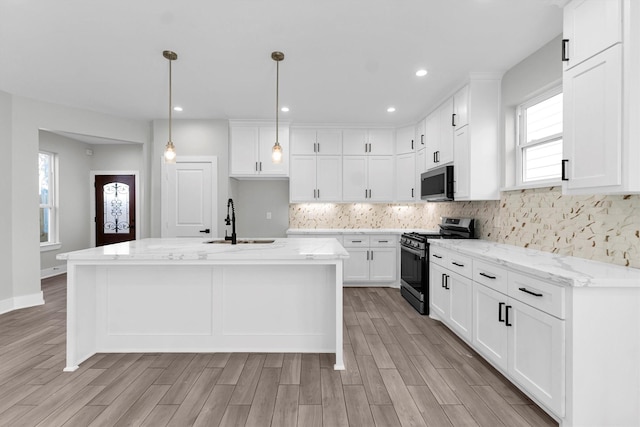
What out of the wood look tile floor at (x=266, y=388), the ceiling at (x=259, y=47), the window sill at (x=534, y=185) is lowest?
the wood look tile floor at (x=266, y=388)

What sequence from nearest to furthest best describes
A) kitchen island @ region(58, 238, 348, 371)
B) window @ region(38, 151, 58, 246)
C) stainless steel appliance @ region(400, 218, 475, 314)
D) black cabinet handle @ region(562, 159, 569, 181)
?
black cabinet handle @ region(562, 159, 569, 181) < kitchen island @ region(58, 238, 348, 371) < stainless steel appliance @ region(400, 218, 475, 314) < window @ region(38, 151, 58, 246)

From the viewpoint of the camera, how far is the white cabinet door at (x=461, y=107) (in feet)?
11.4

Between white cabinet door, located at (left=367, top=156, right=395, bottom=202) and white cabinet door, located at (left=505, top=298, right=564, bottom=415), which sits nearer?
white cabinet door, located at (left=505, top=298, right=564, bottom=415)

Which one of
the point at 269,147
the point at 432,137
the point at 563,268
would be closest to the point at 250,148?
the point at 269,147

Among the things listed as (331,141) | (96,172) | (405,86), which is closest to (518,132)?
(405,86)

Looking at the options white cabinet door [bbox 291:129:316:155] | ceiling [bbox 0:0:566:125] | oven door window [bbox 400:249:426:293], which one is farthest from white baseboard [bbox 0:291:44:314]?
oven door window [bbox 400:249:426:293]

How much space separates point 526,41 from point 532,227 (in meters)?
1.61

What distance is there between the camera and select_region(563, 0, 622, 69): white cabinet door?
5.93 ft

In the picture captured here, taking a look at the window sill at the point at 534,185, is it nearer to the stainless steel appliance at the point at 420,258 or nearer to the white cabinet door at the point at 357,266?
the stainless steel appliance at the point at 420,258

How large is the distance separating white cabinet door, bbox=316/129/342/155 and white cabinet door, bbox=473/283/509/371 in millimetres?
3238

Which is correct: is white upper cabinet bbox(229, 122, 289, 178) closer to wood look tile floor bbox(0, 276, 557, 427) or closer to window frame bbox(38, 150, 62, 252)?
wood look tile floor bbox(0, 276, 557, 427)

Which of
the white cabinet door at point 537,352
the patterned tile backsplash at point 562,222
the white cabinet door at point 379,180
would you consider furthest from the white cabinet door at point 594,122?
the white cabinet door at point 379,180

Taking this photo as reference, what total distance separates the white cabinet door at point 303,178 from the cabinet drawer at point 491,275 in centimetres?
306

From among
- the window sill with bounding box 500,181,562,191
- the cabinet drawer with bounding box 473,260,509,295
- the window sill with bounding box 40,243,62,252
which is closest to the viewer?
the cabinet drawer with bounding box 473,260,509,295
